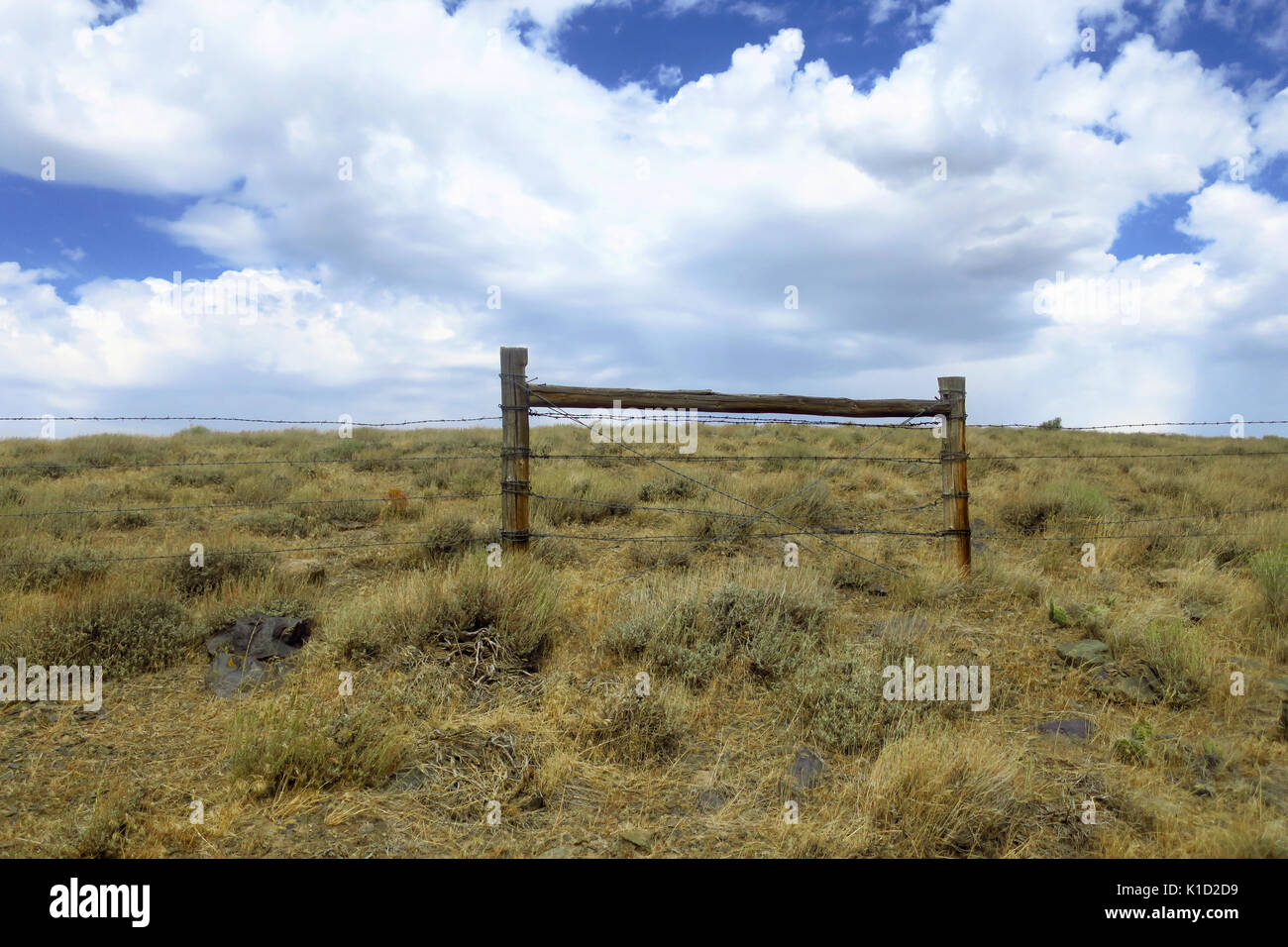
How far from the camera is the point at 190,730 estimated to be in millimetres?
4297

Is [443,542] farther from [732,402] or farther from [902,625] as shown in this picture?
[902,625]

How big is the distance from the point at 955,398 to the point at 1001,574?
1.93 metres

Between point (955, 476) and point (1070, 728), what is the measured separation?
12.2 feet

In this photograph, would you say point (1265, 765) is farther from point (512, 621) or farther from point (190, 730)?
point (190, 730)

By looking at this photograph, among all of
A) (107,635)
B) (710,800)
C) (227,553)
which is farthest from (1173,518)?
(107,635)

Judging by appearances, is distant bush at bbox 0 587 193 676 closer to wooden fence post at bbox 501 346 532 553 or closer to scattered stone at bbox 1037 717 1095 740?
wooden fence post at bbox 501 346 532 553

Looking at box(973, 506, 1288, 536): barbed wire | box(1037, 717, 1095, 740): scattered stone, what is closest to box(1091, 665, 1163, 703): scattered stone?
box(1037, 717, 1095, 740): scattered stone

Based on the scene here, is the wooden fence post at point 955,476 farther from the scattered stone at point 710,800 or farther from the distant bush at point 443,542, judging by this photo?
the distant bush at point 443,542

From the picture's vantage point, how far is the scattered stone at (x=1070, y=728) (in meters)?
4.38

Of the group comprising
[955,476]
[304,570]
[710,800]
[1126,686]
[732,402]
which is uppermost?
[732,402]

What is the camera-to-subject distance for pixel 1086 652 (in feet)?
17.9

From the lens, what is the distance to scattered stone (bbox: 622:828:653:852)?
10.6 feet

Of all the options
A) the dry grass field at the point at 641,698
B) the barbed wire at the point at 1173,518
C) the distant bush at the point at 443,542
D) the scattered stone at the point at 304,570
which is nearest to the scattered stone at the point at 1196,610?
the dry grass field at the point at 641,698
